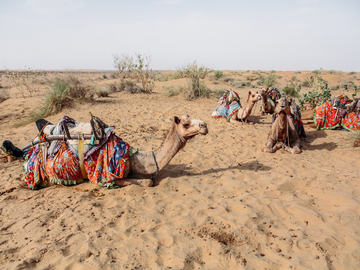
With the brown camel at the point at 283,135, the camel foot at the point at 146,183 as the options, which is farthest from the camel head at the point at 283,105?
the camel foot at the point at 146,183

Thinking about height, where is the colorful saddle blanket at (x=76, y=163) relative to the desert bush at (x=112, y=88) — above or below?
below

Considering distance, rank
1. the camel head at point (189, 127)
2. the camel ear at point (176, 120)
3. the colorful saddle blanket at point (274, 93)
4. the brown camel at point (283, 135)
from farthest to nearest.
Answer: the colorful saddle blanket at point (274, 93) < the brown camel at point (283, 135) < the camel ear at point (176, 120) < the camel head at point (189, 127)

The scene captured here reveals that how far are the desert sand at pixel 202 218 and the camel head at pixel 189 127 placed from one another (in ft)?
3.46

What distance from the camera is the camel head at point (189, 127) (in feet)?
12.6

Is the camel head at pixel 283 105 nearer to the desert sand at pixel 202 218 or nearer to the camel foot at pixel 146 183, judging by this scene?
the desert sand at pixel 202 218

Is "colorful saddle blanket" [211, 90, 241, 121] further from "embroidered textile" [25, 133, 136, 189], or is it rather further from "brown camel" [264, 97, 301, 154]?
"embroidered textile" [25, 133, 136, 189]

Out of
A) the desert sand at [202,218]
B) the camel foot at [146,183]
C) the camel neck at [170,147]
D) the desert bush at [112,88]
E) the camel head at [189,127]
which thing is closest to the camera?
the desert sand at [202,218]

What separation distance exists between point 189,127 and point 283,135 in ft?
12.0

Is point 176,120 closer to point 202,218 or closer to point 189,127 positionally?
point 189,127

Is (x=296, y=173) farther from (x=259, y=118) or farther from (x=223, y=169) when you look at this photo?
(x=259, y=118)

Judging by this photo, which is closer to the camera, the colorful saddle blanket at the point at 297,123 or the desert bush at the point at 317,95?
the colorful saddle blanket at the point at 297,123

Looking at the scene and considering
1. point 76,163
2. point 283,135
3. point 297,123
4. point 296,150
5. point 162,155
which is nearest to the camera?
point 76,163

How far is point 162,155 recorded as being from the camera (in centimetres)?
420

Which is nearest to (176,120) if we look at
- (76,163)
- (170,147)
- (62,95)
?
(170,147)
